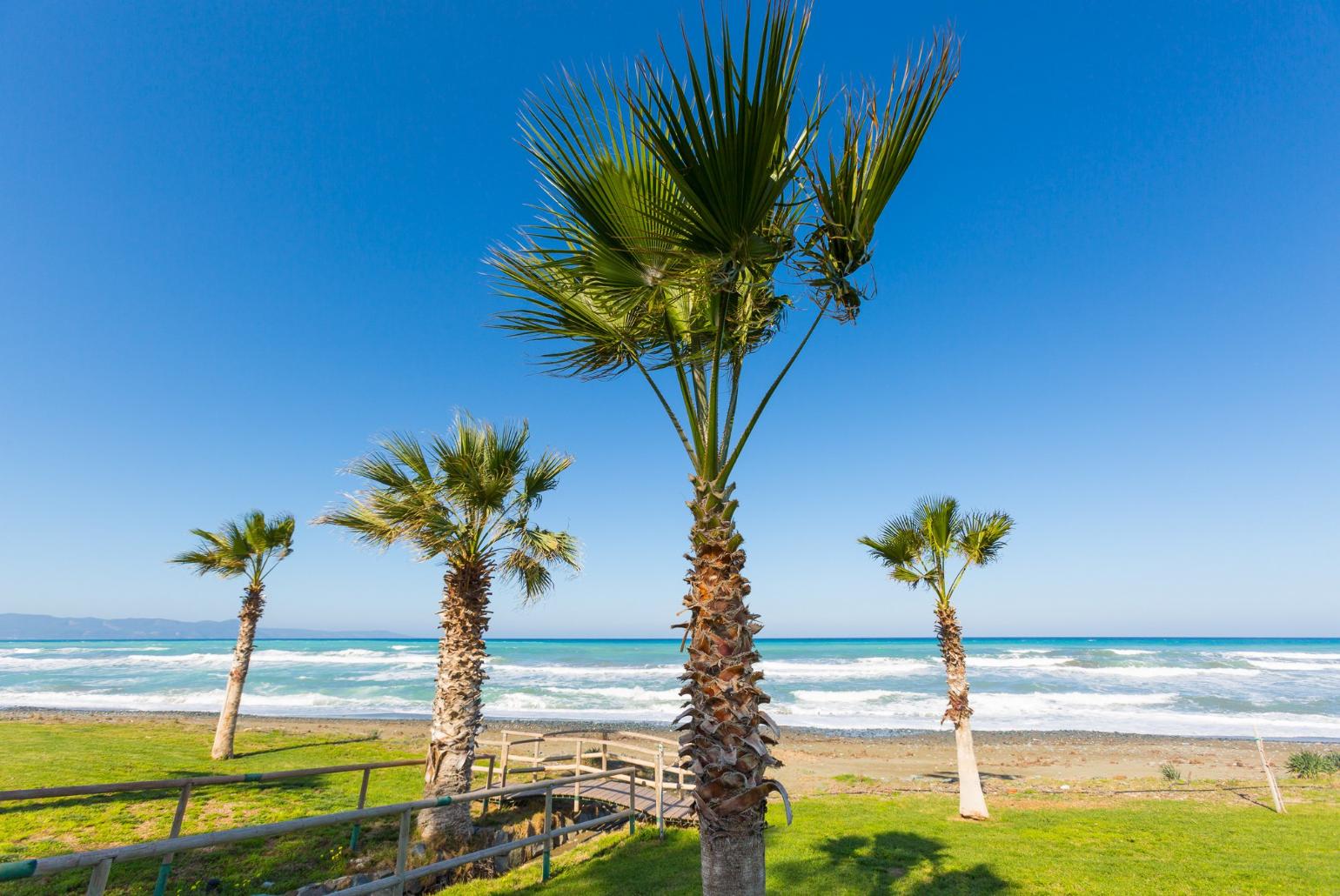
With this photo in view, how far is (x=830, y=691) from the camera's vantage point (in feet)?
131

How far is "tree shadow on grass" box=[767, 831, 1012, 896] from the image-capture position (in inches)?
268

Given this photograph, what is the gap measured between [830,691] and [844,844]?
34.2 meters

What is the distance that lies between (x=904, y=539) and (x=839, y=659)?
199ft

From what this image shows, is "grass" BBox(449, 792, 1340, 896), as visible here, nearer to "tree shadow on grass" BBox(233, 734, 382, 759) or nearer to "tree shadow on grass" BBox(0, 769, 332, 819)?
"tree shadow on grass" BBox(0, 769, 332, 819)

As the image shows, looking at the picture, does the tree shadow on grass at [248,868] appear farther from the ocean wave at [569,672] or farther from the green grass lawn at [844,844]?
the ocean wave at [569,672]

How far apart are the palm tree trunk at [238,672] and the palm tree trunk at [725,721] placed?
16.2m

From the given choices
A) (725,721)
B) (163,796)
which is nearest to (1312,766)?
(725,721)

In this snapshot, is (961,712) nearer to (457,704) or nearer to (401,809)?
(457,704)

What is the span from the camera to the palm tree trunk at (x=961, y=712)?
10781mm

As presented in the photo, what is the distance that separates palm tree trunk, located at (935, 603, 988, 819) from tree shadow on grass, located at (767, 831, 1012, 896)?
2462mm

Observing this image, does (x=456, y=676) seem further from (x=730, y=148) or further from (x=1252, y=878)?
(x=1252, y=878)

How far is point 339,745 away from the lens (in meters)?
19.3

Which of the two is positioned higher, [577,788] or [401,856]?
[401,856]

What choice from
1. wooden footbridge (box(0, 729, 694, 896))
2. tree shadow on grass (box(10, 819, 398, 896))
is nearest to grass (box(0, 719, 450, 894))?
tree shadow on grass (box(10, 819, 398, 896))
